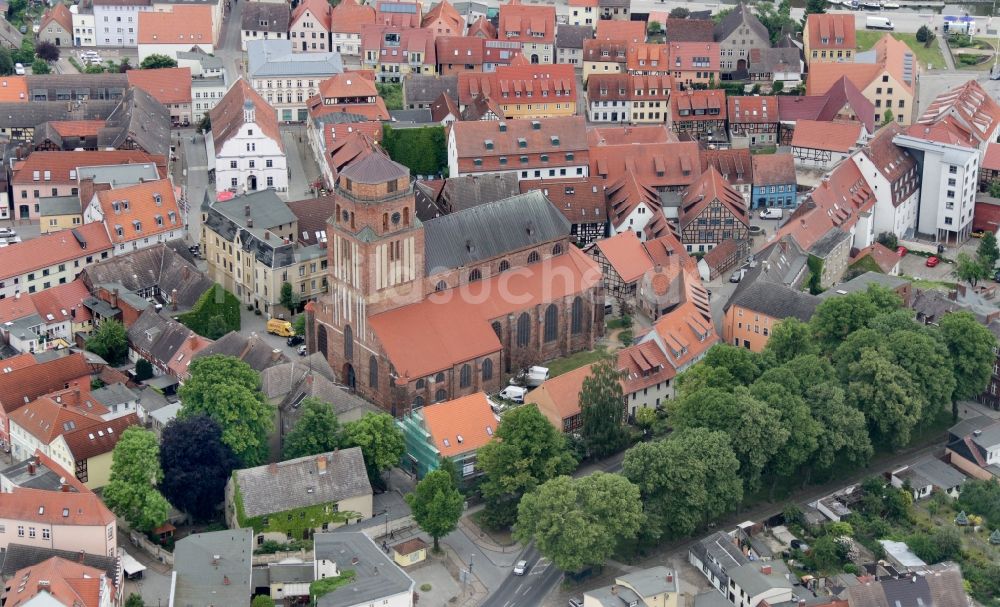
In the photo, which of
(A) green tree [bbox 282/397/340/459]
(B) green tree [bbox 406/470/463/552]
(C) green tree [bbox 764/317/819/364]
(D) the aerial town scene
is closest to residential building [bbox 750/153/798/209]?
(D) the aerial town scene

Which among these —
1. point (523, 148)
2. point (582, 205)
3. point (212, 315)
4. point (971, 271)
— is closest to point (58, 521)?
point (212, 315)

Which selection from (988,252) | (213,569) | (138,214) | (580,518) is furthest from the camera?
(988,252)

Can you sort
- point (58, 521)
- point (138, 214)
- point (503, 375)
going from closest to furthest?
point (58, 521)
point (503, 375)
point (138, 214)

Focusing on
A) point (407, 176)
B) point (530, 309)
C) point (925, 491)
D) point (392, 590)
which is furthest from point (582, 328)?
point (392, 590)

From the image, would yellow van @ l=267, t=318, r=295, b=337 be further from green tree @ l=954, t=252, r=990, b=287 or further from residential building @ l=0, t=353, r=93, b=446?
green tree @ l=954, t=252, r=990, b=287

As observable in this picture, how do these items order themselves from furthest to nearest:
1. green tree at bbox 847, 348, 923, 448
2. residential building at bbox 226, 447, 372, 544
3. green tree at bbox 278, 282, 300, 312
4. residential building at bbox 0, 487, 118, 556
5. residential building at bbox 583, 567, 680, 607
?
1. green tree at bbox 278, 282, 300, 312
2. green tree at bbox 847, 348, 923, 448
3. residential building at bbox 226, 447, 372, 544
4. residential building at bbox 0, 487, 118, 556
5. residential building at bbox 583, 567, 680, 607

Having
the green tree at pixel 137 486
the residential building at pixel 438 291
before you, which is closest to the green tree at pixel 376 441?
the residential building at pixel 438 291

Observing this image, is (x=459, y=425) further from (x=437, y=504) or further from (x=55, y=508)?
(x=55, y=508)
